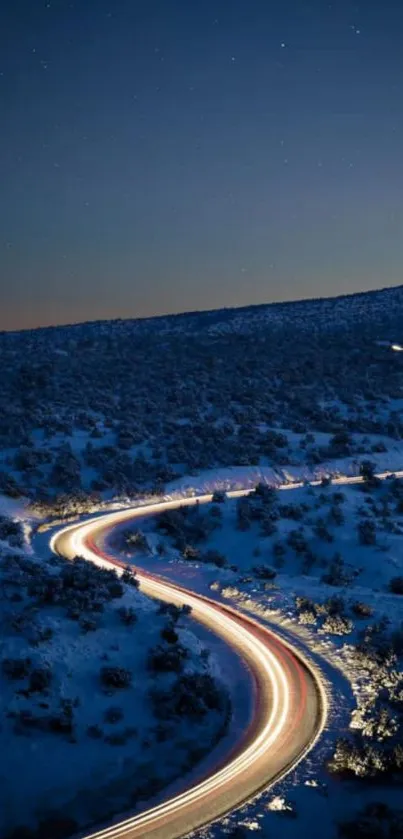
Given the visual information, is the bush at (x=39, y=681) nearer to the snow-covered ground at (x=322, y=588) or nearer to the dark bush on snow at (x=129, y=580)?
the snow-covered ground at (x=322, y=588)

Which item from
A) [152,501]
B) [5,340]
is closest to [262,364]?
[152,501]

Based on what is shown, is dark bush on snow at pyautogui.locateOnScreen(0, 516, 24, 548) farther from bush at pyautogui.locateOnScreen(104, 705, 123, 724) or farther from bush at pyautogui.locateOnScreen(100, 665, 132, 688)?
bush at pyautogui.locateOnScreen(104, 705, 123, 724)

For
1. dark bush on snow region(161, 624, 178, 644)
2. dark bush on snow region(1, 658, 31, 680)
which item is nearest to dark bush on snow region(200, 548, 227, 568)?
dark bush on snow region(161, 624, 178, 644)

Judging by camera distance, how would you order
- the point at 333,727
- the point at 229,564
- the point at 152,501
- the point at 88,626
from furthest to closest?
the point at 152,501 < the point at 229,564 < the point at 88,626 < the point at 333,727

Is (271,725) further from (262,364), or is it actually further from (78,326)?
(78,326)

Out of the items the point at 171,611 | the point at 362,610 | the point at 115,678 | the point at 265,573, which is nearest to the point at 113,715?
the point at 115,678

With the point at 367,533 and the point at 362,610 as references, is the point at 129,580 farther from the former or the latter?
the point at 367,533
